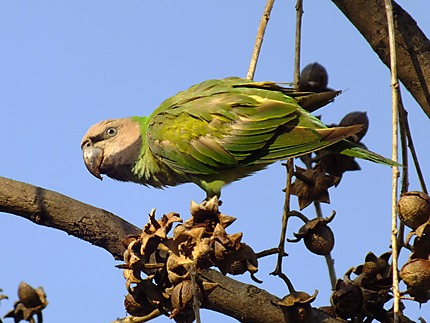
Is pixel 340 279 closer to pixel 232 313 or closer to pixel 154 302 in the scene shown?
pixel 232 313

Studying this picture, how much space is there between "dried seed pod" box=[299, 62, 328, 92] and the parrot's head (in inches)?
57.9

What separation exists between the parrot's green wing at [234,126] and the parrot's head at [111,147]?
63cm

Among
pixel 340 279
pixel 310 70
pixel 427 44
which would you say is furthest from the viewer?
pixel 310 70

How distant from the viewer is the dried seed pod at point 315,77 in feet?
14.7

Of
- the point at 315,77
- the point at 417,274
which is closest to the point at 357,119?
the point at 315,77

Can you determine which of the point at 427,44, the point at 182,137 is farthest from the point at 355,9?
the point at 182,137

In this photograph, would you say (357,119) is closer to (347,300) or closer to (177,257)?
(347,300)

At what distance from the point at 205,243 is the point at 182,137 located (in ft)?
7.11

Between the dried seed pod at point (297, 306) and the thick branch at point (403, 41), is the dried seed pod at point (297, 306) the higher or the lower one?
the lower one

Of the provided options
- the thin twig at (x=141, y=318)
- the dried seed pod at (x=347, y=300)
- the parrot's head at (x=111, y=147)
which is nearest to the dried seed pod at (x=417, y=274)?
the dried seed pod at (x=347, y=300)

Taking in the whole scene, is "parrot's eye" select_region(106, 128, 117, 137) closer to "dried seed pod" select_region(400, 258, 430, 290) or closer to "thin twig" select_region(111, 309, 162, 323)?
"thin twig" select_region(111, 309, 162, 323)

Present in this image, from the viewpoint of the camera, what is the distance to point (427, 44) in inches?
147

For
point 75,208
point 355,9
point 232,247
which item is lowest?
point 232,247

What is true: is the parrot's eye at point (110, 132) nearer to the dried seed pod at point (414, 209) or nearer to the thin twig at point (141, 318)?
the thin twig at point (141, 318)
